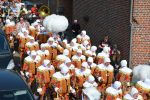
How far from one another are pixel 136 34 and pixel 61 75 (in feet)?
17.5

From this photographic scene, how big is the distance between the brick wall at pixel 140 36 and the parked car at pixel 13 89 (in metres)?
8.76

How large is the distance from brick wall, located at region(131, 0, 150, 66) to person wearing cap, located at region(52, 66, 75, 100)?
199 inches

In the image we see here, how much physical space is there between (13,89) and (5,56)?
Result: 4.78 m

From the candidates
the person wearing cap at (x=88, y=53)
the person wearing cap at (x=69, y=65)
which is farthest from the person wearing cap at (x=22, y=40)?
the person wearing cap at (x=69, y=65)

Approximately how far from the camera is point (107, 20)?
20.7m

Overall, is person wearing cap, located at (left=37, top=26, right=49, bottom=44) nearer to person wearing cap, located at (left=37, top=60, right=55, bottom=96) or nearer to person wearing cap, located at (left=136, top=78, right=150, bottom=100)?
person wearing cap, located at (left=37, top=60, right=55, bottom=96)

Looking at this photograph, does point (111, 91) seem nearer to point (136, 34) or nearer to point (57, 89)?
point (57, 89)

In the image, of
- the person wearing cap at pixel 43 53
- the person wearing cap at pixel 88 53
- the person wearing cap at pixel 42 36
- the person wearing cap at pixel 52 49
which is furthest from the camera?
the person wearing cap at pixel 42 36

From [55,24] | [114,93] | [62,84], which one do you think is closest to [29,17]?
[55,24]

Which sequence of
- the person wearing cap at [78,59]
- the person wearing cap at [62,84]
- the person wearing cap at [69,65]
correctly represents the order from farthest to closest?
1. the person wearing cap at [78,59]
2. the person wearing cap at [69,65]
3. the person wearing cap at [62,84]

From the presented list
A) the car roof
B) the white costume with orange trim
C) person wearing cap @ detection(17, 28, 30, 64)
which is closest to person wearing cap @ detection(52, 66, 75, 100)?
the white costume with orange trim

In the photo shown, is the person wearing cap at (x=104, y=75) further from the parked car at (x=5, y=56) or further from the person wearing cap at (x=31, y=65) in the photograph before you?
the parked car at (x=5, y=56)

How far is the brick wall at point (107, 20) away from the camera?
18.6 m

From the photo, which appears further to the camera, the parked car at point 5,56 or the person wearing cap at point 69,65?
the person wearing cap at point 69,65
